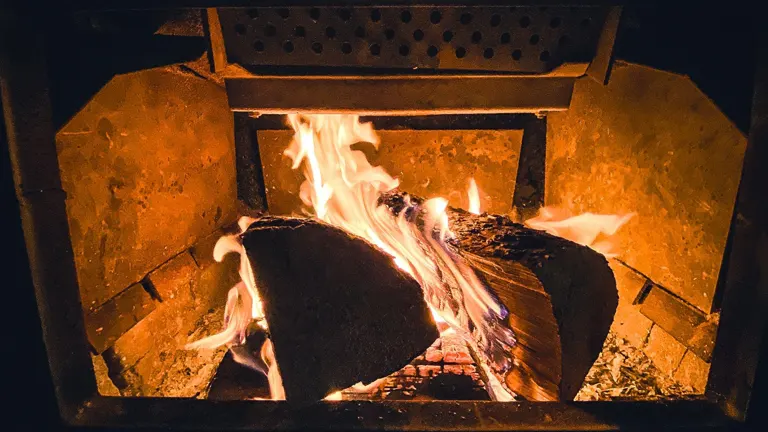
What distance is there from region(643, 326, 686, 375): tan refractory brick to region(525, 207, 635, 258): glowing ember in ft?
1.30

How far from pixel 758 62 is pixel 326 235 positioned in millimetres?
1275

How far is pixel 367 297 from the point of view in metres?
1.35

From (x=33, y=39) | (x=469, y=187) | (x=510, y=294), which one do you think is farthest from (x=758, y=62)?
(x=33, y=39)

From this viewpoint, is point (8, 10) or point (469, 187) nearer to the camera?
point (8, 10)

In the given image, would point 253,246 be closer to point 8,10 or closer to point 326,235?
point 326,235

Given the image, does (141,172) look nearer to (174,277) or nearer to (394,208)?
(174,277)

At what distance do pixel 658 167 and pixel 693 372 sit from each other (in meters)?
0.83

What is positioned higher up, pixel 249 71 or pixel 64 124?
pixel 249 71

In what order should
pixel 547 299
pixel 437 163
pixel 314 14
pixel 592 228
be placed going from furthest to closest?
pixel 437 163 < pixel 592 228 < pixel 314 14 < pixel 547 299

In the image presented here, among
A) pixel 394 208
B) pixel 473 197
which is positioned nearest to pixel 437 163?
pixel 473 197

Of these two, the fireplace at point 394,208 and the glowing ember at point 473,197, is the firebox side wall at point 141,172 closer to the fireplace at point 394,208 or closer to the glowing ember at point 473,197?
the fireplace at point 394,208

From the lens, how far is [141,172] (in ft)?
5.55

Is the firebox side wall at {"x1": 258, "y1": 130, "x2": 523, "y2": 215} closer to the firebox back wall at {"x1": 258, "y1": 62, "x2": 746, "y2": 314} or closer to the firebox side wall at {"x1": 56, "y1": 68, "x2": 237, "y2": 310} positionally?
the firebox back wall at {"x1": 258, "y1": 62, "x2": 746, "y2": 314}

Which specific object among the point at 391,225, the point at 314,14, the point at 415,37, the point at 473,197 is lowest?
the point at 391,225
